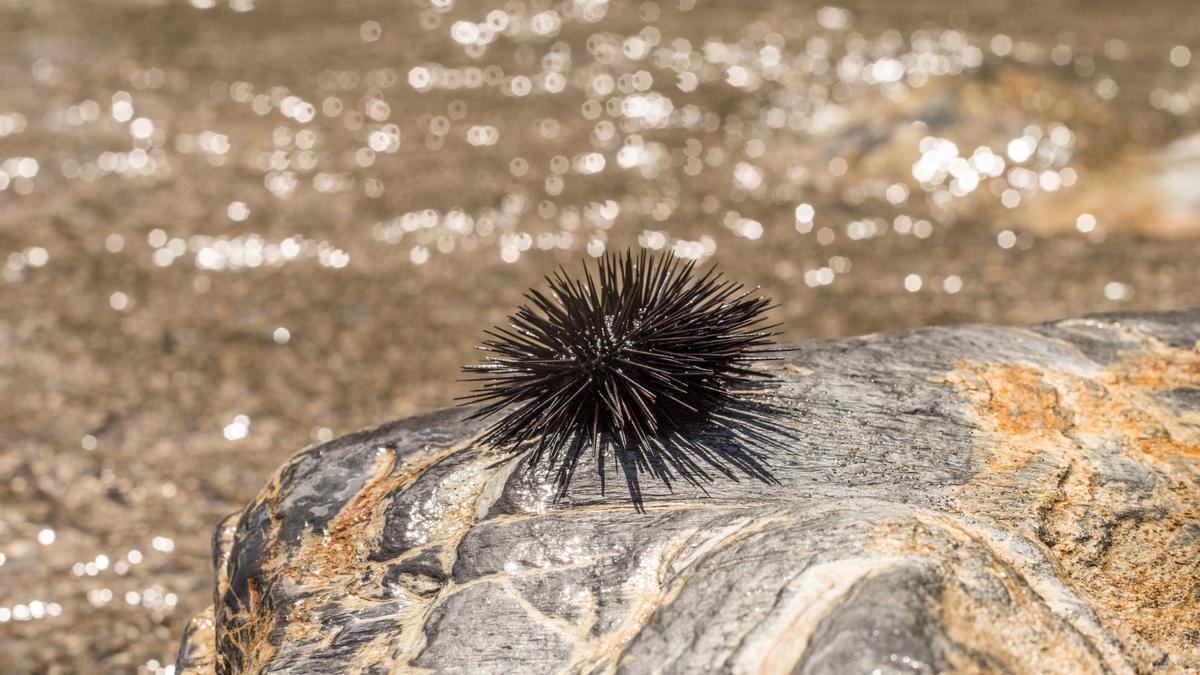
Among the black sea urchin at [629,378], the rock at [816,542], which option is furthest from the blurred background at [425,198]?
the black sea urchin at [629,378]

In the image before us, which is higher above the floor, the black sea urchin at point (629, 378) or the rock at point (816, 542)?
the black sea urchin at point (629, 378)

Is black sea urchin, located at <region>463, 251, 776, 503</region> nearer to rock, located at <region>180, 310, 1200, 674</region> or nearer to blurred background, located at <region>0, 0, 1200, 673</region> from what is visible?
rock, located at <region>180, 310, 1200, 674</region>

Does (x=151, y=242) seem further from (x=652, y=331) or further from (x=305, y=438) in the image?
(x=652, y=331)

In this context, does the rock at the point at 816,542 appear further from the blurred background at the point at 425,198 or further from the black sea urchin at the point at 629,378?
the blurred background at the point at 425,198

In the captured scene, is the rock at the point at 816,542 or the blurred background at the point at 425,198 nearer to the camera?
the rock at the point at 816,542

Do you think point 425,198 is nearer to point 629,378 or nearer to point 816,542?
point 629,378

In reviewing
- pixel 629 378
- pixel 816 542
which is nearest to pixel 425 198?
pixel 629 378

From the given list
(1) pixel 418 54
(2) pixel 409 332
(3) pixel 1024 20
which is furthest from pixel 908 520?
(3) pixel 1024 20
